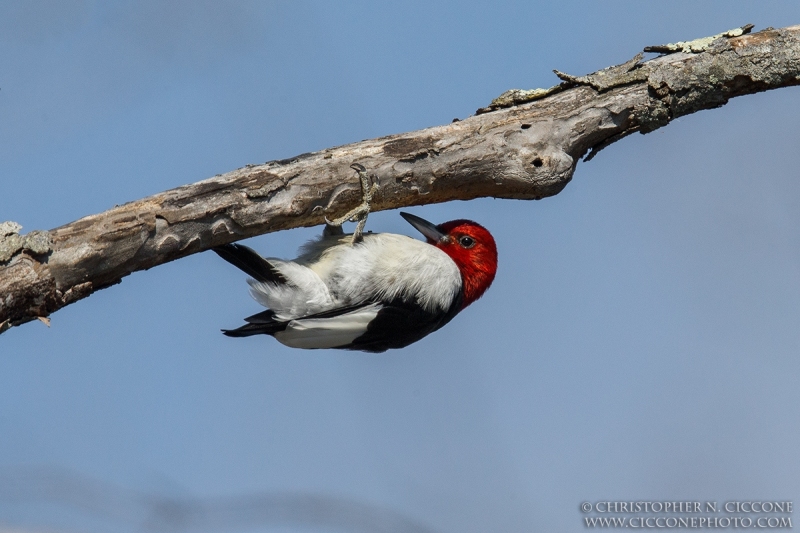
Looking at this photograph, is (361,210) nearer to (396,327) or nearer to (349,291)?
(349,291)

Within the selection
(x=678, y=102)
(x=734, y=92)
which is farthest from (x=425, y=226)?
(x=734, y=92)

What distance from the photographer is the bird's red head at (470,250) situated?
4.45m

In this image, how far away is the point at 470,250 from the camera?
4477 millimetres

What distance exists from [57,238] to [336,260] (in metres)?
1.27

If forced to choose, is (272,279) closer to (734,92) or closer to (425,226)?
(425,226)

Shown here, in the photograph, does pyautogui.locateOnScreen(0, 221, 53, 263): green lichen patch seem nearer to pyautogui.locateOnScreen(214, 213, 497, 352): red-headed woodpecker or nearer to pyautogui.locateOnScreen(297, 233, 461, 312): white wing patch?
pyautogui.locateOnScreen(214, 213, 497, 352): red-headed woodpecker

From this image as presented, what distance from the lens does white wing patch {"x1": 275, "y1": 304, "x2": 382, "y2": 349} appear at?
3.87 m

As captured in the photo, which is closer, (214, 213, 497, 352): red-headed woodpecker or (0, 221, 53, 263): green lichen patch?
(0, 221, 53, 263): green lichen patch

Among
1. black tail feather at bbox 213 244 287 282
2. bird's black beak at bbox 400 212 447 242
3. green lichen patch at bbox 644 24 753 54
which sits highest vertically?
green lichen patch at bbox 644 24 753 54

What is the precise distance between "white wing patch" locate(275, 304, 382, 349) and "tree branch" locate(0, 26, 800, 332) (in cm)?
46

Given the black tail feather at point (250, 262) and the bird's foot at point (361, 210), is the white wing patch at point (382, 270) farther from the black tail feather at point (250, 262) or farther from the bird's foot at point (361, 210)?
the black tail feather at point (250, 262)

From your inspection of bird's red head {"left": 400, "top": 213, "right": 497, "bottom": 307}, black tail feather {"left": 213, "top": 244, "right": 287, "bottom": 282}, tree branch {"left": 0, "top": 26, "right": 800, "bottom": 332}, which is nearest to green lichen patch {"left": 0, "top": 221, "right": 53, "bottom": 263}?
tree branch {"left": 0, "top": 26, "right": 800, "bottom": 332}

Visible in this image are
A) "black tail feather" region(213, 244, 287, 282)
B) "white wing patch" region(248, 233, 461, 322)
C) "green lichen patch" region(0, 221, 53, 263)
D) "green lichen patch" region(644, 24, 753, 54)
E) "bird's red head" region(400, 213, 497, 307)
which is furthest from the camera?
"bird's red head" region(400, 213, 497, 307)

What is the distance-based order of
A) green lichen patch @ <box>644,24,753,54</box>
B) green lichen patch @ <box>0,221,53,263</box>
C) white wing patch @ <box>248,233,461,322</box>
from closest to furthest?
green lichen patch @ <box>0,221,53,263</box>, white wing patch @ <box>248,233,461,322</box>, green lichen patch @ <box>644,24,753,54</box>
